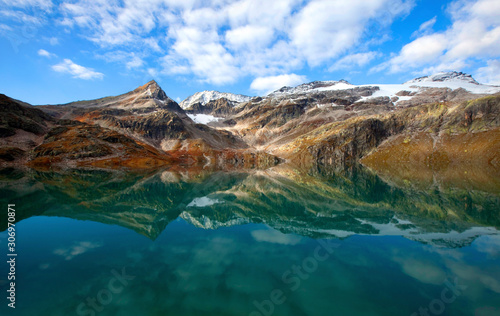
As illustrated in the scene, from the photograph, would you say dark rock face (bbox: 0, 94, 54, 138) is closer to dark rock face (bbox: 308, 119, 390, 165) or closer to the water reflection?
the water reflection

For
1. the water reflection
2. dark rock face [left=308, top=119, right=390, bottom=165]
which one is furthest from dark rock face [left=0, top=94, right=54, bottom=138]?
dark rock face [left=308, top=119, right=390, bottom=165]

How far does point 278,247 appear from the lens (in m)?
18.2

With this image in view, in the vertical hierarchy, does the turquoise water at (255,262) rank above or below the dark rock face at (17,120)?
below

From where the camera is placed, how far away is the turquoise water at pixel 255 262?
10.9 metres

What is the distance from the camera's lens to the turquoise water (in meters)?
10.9

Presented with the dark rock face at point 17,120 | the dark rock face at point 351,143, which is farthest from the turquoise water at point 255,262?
the dark rock face at point 351,143

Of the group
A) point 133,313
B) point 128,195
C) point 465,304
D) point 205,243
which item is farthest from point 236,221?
point 128,195

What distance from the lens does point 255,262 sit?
15.3 meters

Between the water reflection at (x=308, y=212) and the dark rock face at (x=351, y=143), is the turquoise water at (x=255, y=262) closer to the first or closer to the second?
the water reflection at (x=308, y=212)

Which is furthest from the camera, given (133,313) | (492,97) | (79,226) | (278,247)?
(492,97)

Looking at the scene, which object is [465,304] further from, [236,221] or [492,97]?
[492,97]

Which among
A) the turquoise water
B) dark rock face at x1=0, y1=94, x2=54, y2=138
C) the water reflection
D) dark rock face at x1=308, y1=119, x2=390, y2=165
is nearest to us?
the turquoise water

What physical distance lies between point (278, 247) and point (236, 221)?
28.0 feet

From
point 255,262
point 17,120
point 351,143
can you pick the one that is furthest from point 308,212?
point 17,120
